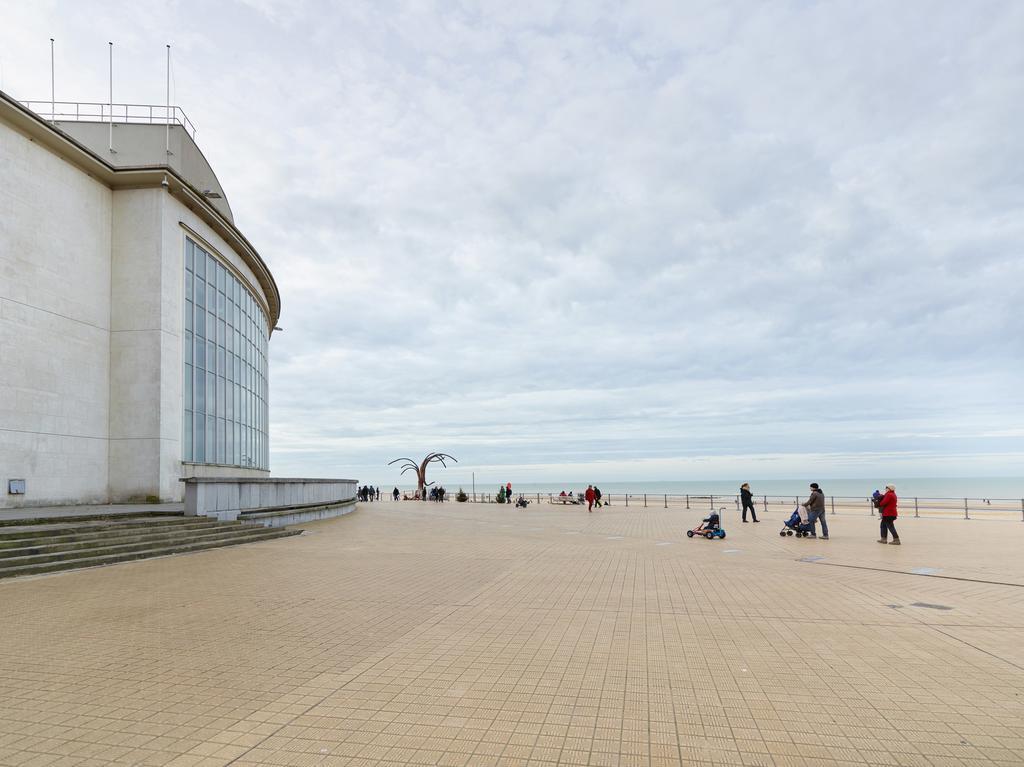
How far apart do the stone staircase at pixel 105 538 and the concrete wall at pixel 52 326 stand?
218 inches

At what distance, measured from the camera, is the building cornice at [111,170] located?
19266 millimetres

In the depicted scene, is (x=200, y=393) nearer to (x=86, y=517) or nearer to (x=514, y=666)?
(x=86, y=517)

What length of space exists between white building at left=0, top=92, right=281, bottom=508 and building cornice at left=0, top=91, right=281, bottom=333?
1.7 inches

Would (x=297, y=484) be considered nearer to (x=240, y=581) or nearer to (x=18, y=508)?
(x=18, y=508)

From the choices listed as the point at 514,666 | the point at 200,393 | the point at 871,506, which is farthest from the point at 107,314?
the point at 871,506

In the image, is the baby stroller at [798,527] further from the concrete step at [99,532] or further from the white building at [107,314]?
the white building at [107,314]

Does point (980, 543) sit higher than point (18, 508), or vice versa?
point (18, 508)

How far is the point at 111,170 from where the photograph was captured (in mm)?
22547

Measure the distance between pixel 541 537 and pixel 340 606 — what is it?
1083 centimetres

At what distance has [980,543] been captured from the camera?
54.1ft

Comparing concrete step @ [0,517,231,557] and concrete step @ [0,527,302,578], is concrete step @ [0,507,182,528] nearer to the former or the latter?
concrete step @ [0,517,231,557]

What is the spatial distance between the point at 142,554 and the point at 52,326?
34.8 feet

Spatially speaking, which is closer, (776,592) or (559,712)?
(559,712)

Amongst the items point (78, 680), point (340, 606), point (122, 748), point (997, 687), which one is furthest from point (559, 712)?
point (340, 606)
